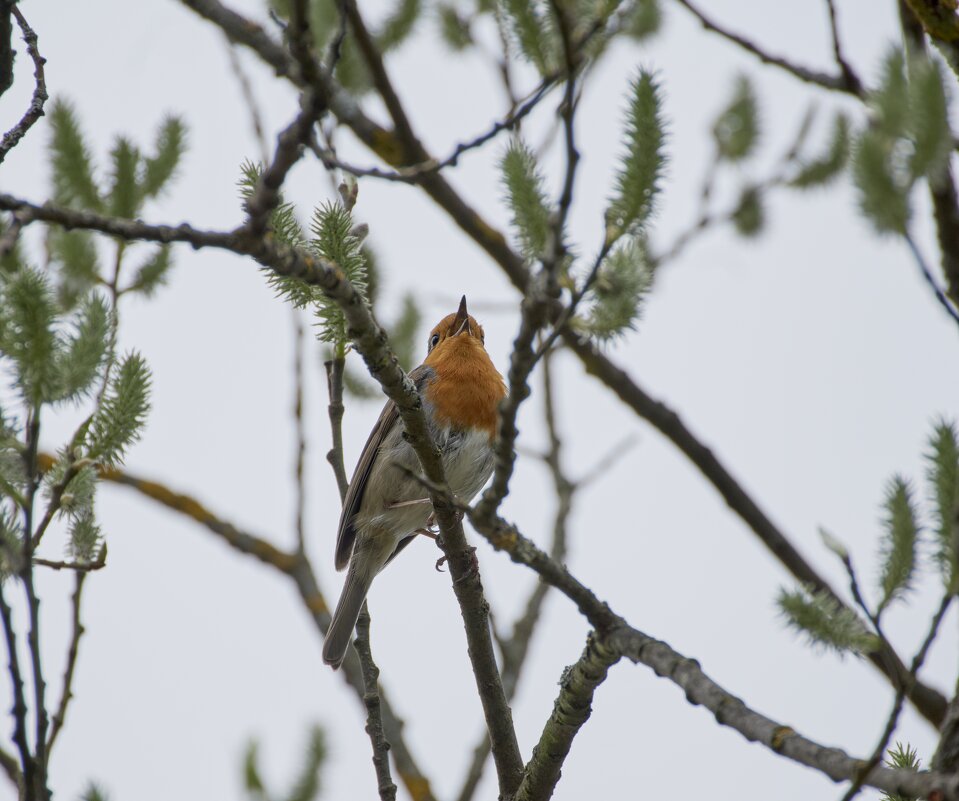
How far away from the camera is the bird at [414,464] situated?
236 inches

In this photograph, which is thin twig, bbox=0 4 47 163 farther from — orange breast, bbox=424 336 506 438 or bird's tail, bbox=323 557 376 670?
bird's tail, bbox=323 557 376 670

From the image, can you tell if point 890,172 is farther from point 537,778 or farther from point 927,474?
point 537,778

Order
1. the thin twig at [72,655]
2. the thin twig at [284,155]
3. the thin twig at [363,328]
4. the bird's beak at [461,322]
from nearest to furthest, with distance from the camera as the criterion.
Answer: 1. the thin twig at [284,155]
2. the thin twig at [363,328]
3. the thin twig at [72,655]
4. the bird's beak at [461,322]

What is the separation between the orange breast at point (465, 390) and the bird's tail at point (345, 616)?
125 centimetres

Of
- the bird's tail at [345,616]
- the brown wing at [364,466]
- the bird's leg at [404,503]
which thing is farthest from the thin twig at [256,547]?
the bird's leg at [404,503]

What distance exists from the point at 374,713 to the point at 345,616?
277 centimetres

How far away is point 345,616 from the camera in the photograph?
6.61m

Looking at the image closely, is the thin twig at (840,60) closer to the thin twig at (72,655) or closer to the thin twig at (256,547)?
the thin twig at (72,655)

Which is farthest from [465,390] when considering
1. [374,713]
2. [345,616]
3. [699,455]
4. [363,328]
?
[363,328]

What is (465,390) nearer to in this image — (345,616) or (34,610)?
(345,616)

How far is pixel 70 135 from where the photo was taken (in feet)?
14.9

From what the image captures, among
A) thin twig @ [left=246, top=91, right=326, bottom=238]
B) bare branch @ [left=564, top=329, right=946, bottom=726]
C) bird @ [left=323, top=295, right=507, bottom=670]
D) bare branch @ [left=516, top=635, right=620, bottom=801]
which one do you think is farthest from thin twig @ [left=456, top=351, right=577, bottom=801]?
thin twig @ [left=246, top=91, right=326, bottom=238]

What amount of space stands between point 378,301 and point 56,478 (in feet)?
9.63

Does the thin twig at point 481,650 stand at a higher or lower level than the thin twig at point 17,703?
higher
